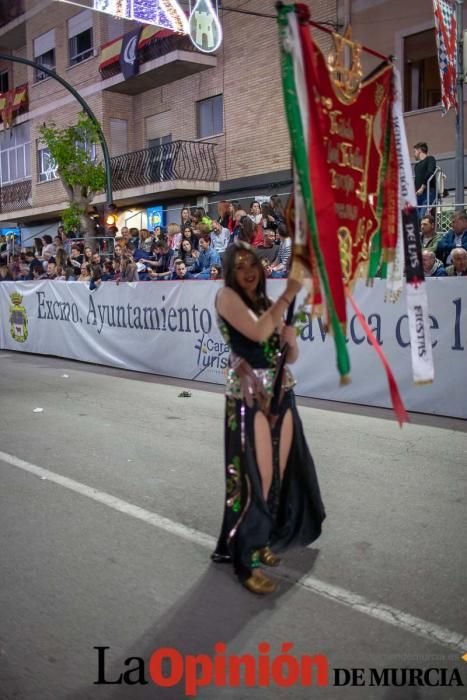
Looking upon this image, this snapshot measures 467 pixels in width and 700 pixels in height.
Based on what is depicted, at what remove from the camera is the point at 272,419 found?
4125 mm

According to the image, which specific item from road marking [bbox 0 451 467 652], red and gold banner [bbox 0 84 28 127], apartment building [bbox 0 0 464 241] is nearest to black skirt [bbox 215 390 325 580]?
road marking [bbox 0 451 467 652]

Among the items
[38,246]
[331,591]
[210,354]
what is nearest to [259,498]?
[331,591]

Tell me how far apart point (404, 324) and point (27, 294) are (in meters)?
10.3

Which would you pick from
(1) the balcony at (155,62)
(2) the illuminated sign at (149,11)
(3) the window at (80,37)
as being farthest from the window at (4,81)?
(2) the illuminated sign at (149,11)

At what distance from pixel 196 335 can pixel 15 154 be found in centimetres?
2338

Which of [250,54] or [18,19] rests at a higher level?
[18,19]

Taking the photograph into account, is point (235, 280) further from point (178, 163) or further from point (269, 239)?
point (178, 163)

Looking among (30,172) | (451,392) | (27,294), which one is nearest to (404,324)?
(451,392)

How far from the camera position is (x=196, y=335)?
38.3ft

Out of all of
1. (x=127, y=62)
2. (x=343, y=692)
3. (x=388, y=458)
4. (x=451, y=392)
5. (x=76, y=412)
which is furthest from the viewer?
(x=127, y=62)

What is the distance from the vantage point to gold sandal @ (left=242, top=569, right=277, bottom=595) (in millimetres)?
3879

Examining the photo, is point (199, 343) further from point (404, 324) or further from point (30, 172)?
point (30, 172)

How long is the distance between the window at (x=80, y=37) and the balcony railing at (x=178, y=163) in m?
5.60

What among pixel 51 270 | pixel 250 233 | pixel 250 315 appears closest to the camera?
pixel 250 315
